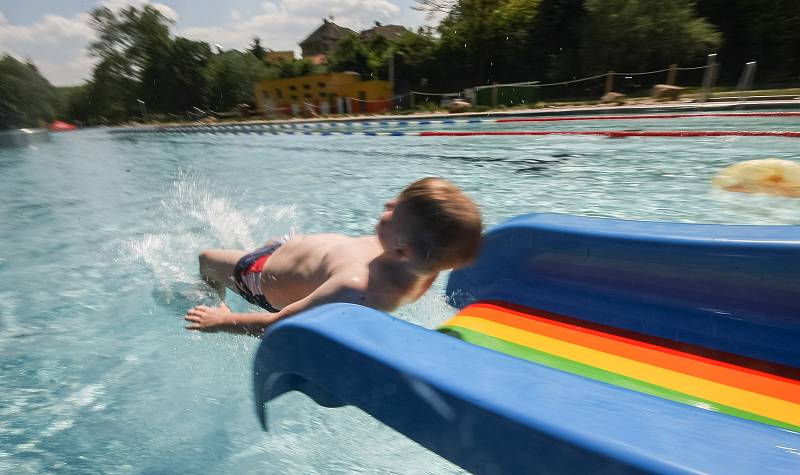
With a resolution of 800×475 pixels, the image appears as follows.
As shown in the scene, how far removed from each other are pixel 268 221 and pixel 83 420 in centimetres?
305

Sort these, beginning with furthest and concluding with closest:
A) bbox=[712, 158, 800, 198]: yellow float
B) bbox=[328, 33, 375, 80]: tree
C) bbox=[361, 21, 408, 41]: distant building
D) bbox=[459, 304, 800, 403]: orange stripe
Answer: bbox=[361, 21, 408, 41]: distant building, bbox=[328, 33, 375, 80]: tree, bbox=[712, 158, 800, 198]: yellow float, bbox=[459, 304, 800, 403]: orange stripe

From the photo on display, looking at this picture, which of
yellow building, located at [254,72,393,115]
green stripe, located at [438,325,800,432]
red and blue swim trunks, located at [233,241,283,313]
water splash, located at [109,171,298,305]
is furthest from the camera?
yellow building, located at [254,72,393,115]

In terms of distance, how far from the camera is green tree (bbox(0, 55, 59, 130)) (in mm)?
22562

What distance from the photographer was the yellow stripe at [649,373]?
1.16 m

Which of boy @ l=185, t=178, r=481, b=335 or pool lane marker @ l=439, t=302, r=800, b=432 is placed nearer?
pool lane marker @ l=439, t=302, r=800, b=432

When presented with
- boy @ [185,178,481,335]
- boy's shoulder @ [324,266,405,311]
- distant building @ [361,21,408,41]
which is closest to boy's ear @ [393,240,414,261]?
boy @ [185,178,481,335]

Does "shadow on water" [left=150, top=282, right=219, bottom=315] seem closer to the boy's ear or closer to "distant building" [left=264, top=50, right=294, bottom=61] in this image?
the boy's ear

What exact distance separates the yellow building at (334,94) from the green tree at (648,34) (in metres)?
12.6

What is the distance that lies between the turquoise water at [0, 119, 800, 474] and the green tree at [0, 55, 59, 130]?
18269 millimetres

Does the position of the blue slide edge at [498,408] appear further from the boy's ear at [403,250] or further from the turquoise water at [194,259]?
the turquoise water at [194,259]

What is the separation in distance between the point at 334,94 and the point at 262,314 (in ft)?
98.7

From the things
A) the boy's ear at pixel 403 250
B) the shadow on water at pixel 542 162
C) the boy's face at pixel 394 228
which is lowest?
the shadow on water at pixel 542 162

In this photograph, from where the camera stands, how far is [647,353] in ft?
4.94

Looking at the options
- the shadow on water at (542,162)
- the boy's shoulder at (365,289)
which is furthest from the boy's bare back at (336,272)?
the shadow on water at (542,162)
